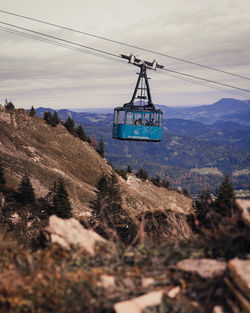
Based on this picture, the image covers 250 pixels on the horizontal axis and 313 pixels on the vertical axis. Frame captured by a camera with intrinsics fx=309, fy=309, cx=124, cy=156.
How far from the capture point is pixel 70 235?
24.7 feet

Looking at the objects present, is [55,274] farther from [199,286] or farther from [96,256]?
[199,286]

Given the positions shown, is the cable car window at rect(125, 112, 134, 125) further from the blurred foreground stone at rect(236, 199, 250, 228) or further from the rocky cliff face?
the rocky cliff face

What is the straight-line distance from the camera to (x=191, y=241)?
768 centimetres

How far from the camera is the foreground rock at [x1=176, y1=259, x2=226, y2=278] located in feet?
20.8

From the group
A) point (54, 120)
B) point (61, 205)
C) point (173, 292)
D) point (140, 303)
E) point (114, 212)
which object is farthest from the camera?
point (54, 120)

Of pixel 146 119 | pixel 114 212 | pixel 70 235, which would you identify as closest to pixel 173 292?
pixel 70 235

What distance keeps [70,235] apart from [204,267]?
3.20m

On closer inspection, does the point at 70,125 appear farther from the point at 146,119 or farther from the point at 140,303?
the point at 140,303

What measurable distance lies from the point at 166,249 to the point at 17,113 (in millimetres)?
94110

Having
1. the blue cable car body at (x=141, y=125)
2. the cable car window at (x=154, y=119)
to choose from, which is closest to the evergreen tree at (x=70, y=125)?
the blue cable car body at (x=141, y=125)

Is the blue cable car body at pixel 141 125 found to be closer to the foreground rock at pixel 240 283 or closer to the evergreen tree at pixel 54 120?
the foreground rock at pixel 240 283

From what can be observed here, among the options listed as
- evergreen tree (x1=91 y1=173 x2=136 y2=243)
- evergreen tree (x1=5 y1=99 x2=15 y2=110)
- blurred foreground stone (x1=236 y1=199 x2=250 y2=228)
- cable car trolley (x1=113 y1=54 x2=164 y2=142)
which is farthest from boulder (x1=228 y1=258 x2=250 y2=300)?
evergreen tree (x1=5 y1=99 x2=15 y2=110)

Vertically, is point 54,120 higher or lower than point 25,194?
higher

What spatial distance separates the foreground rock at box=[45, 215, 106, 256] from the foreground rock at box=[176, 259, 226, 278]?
207 centimetres
